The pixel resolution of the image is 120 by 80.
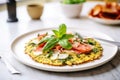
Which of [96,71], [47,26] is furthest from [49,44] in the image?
[47,26]

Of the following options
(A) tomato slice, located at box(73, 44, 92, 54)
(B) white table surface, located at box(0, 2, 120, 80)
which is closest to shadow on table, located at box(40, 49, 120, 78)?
(B) white table surface, located at box(0, 2, 120, 80)

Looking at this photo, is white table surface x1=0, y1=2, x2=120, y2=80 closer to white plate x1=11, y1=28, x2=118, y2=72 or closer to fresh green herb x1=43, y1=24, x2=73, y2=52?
white plate x1=11, y1=28, x2=118, y2=72

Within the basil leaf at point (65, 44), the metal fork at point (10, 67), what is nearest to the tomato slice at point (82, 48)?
the basil leaf at point (65, 44)

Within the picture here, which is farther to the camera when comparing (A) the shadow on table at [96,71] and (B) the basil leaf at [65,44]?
(B) the basil leaf at [65,44]

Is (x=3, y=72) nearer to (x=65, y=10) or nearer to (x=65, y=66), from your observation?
(x=65, y=66)

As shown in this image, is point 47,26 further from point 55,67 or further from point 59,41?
point 55,67

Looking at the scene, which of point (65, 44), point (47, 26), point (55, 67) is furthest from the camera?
point (47, 26)

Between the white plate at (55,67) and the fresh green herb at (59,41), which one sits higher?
the fresh green herb at (59,41)

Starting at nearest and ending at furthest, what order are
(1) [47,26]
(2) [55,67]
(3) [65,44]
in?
1. (2) [55,67]
2. (3) [65,44]
3. (1) [47,26]

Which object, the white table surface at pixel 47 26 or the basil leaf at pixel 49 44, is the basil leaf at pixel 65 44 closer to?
the basil leaf at pixel 49 44

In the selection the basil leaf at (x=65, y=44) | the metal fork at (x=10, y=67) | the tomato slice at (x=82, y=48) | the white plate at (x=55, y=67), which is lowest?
the metal fork at (x=10, y=67)
